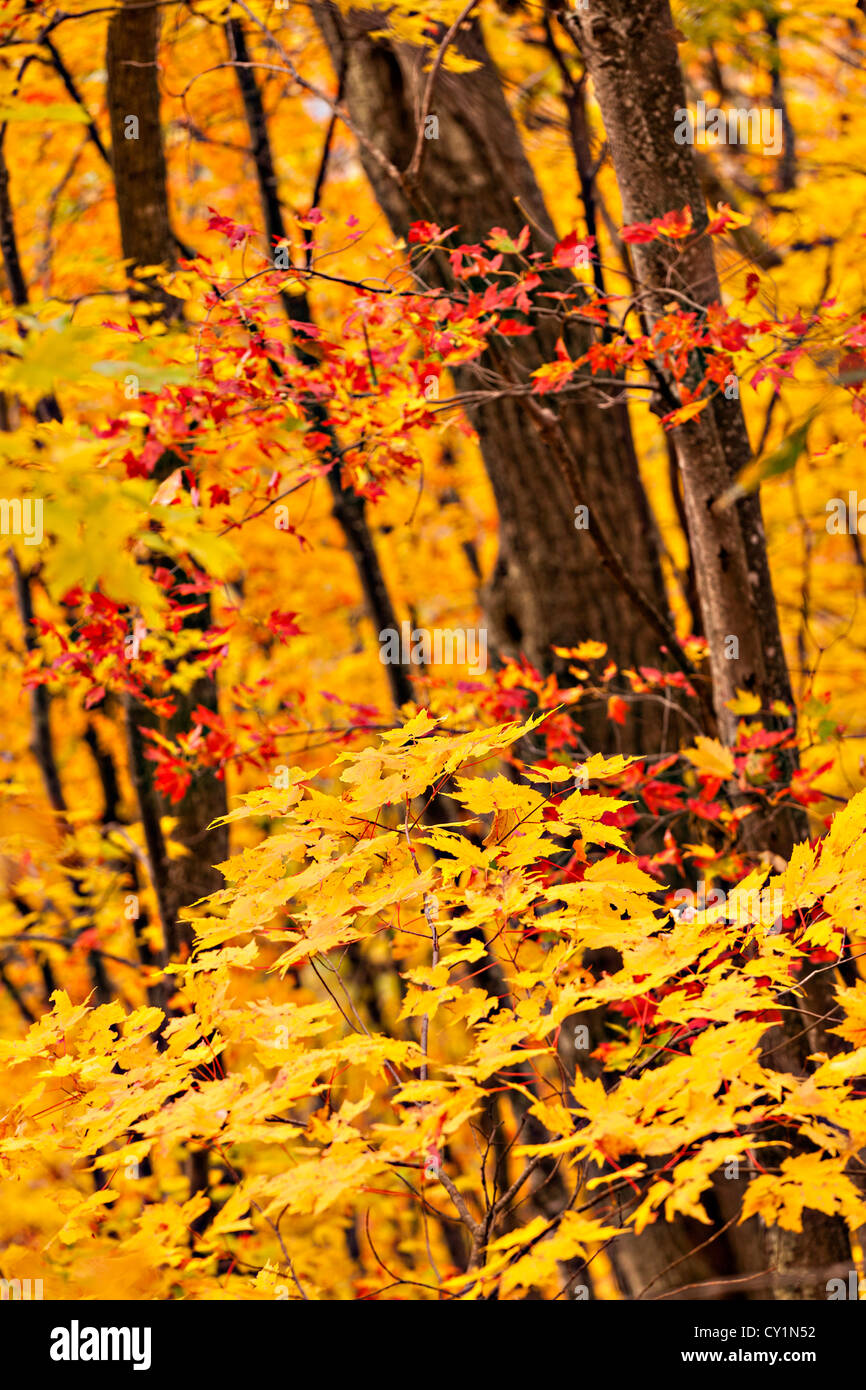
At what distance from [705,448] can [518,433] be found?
188 cm

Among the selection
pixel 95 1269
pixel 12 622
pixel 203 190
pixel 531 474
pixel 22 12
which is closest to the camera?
pixel 95 1269

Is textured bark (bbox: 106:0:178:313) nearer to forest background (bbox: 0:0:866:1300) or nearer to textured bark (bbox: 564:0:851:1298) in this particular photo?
forest background (bbox: 0:0:866:1300)

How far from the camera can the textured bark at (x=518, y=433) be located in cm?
508

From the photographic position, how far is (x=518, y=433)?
205 inches

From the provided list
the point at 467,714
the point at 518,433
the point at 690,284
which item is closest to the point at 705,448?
the point at 690,284

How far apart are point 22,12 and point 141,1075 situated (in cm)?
461

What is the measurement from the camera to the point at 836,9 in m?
6.45

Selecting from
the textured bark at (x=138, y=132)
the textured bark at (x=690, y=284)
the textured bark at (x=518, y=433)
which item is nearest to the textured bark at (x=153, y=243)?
the textured bark at (x=138, y=132)

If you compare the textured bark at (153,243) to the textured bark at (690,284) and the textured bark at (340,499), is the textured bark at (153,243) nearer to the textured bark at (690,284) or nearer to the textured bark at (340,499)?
the textured bark at (340,499)

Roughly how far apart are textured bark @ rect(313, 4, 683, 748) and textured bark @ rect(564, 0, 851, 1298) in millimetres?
1440

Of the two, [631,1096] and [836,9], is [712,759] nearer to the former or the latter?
[631,1096]

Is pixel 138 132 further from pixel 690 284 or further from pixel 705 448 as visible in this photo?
pixel 705 448

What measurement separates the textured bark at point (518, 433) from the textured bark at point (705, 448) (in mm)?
1440

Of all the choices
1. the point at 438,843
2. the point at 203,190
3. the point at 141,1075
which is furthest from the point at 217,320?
the point at 203,190
